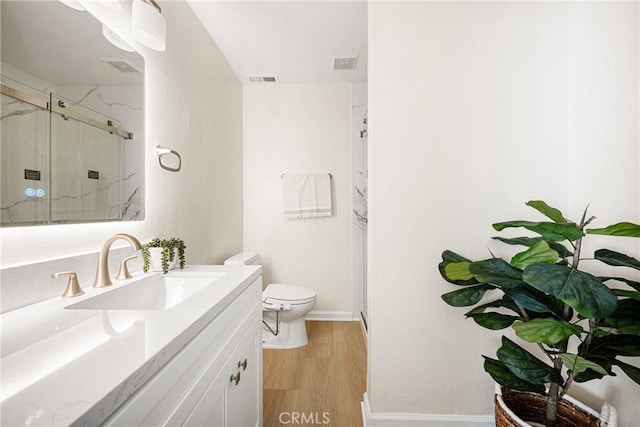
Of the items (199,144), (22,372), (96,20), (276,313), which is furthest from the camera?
(276,313)

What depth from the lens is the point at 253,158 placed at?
114 inches

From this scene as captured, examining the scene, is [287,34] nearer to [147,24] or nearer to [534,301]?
[147,24]

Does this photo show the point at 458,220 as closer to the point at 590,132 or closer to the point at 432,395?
the point at 590,132

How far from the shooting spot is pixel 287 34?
6.76ft

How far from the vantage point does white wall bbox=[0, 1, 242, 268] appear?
97 cm

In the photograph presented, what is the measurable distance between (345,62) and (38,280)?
239cm

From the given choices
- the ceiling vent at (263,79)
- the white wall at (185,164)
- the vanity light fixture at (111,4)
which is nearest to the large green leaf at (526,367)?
the white wall at (185,164)

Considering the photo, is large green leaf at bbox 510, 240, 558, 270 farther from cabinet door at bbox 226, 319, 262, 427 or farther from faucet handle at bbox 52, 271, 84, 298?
faucet handle at bbox 52, 271, 84, 298

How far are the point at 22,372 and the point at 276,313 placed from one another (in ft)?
5.99

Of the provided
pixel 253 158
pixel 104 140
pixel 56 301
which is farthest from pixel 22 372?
pixel 253 158

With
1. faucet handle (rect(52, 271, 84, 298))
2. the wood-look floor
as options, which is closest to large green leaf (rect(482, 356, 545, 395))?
the wood-look floor

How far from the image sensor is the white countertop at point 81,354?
39 cm

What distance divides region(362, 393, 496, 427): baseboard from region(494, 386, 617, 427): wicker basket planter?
22 centimetres

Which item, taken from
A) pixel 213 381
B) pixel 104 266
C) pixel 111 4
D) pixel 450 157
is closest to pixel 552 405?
pixel 450 157
